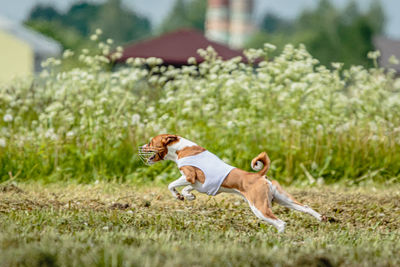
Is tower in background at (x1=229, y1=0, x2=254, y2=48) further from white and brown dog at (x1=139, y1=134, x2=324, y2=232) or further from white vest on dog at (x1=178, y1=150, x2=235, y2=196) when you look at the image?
white vest on dog at (x1=178, y1=150, x2=235, y2=196)

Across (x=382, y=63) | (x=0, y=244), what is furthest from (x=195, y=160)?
(x=382, y=63)

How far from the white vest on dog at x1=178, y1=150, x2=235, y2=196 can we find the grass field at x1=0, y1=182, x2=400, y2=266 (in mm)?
325

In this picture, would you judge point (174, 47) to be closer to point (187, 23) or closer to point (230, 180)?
point (230, 180)

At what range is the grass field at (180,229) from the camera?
3350 mm

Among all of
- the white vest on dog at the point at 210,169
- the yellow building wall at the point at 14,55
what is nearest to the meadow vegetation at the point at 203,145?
the white vest on dog at the point at 210,169

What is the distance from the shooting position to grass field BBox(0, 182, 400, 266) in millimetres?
3350

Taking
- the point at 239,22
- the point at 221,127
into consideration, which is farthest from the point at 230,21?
the point at 221,127

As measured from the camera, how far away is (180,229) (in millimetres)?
4738

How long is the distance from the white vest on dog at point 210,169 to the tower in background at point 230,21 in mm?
60740

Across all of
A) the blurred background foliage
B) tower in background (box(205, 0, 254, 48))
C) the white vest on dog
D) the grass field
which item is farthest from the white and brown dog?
tower in background (box(205, 0, 254, 48))

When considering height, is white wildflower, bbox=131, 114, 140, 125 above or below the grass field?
above

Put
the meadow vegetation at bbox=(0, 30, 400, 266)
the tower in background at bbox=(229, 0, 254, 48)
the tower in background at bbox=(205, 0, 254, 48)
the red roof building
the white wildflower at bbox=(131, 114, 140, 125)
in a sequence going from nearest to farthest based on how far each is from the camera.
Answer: the meadow vegetation at bbox=(0, 30, 400, 266) < the white wildflower at bbox=(131, 114, 140, 125) < the red roof building < the tower in background at bbox=(205, 0, 254, 48) < the tower in background at bbox=(229, 0, 254, 48)

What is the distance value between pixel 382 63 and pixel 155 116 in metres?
37.2

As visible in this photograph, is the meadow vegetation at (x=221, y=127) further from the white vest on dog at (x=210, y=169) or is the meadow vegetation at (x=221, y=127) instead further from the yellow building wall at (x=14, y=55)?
the yellow building wall at (x=14, y=55)
